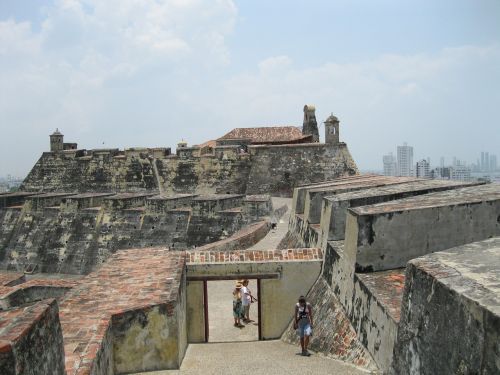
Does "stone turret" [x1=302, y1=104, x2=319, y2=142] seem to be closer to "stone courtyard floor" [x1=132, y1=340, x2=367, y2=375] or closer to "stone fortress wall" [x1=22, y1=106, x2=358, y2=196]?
"stone fortress wall" [x1=22, y1=106, x2=358, y2=196]

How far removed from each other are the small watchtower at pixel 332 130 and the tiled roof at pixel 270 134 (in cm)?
524

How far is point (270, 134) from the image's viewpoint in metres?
28.5

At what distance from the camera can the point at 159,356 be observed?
613 centimetres

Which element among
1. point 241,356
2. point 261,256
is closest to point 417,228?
point 241,356

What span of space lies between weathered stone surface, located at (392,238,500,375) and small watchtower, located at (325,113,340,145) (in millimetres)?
17147

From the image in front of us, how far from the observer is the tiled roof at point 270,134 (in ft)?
89.4

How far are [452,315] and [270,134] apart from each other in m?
25.5

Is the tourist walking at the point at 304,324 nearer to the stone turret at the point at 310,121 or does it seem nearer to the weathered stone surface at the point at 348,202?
the weathered stone surface at the point at 348,202

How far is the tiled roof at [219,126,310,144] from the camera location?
27.2 meters

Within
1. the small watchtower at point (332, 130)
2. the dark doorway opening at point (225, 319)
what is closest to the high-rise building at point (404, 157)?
the small watchtower at point (332, 130)

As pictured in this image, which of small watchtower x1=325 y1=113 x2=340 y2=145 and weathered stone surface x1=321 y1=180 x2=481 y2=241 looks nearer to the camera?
weathered stone surface x1=321 y1=180 x2=481 y2=241

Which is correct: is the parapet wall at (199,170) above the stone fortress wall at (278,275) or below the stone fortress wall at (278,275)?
above

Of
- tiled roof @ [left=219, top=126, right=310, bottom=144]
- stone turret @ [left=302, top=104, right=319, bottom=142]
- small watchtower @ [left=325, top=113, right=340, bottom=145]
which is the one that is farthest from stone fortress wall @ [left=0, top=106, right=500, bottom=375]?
stone turret @ [left=302, top=104, right=319, bottom=142]

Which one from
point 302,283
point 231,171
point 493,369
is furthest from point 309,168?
point 493,369
